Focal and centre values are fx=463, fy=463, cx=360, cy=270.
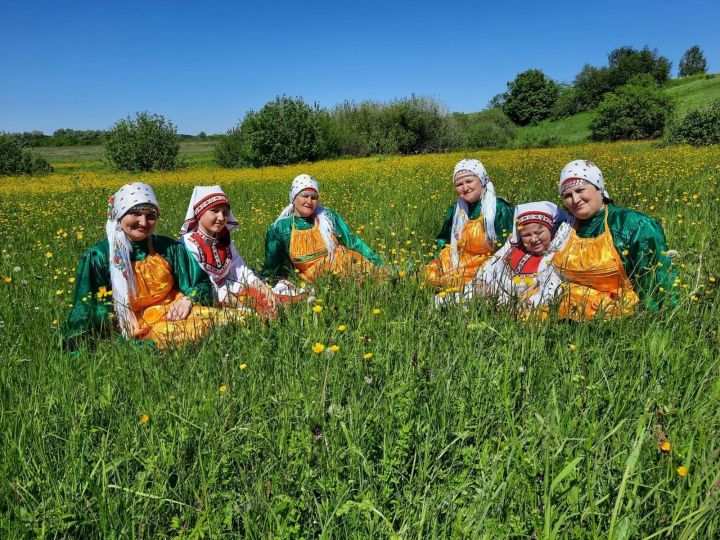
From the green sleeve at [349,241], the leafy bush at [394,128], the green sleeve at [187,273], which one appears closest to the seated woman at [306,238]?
the green sleeve at [349,241]

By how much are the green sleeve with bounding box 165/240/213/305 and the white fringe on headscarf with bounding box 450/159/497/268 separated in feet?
8.40

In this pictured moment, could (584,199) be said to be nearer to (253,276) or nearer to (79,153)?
(253,276)

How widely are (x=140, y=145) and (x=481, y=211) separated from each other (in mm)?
33200

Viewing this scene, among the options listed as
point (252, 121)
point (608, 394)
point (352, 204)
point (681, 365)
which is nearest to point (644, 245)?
point (681, 365)

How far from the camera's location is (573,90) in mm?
63000

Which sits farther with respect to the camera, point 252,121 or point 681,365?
point 252,121

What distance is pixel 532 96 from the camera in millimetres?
65188

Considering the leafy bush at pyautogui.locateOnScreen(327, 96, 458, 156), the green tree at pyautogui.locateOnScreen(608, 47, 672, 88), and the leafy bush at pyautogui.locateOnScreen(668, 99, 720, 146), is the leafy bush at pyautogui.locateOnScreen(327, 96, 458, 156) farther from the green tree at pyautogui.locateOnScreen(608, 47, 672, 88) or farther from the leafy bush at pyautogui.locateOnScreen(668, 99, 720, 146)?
the green tree at pyautogui.locateOnScreen(608, 47, 672, 88)

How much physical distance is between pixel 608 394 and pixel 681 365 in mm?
578

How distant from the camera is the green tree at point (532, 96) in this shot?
6519 cm

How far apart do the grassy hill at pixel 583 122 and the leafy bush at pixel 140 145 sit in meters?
27.7

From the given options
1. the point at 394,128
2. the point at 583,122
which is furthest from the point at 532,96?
the point at 394,128

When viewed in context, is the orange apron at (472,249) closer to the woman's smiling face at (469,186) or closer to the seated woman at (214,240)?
the woman's smiling face at (469,186)

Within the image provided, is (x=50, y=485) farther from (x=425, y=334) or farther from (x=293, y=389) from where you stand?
(x=425, y=334)
